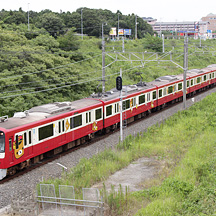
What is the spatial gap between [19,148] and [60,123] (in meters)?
3.08

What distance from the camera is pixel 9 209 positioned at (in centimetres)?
1087

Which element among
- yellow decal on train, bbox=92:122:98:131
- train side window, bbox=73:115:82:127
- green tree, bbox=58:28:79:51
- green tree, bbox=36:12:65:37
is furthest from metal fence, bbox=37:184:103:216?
green tree, bbox=36:12:65:37

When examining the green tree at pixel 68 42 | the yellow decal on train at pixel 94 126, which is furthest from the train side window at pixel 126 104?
the green tree at pixel 68 42

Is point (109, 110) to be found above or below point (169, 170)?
above

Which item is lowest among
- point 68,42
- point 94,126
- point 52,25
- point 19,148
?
point 94,126

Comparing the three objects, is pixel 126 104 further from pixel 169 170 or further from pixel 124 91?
pixel 169 170

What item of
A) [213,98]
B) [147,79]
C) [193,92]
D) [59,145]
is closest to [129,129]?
[59,145]

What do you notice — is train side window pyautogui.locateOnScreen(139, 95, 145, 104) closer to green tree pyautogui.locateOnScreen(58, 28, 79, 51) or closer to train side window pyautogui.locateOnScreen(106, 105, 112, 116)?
train side window pyautogui.locateOnScreen(106, 105, 112, 116)

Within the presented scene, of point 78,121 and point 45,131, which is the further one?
point 78,121

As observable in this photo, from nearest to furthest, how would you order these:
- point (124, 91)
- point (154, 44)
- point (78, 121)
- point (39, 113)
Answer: point (39, 113) < point (78, 121) < point (124, 91) < point (154, 44)

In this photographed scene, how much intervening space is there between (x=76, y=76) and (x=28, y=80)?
18.9 feet

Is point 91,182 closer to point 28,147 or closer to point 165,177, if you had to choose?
point 165,177

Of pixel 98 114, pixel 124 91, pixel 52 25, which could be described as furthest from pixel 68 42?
pixel 98 114

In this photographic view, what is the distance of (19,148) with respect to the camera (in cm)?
1397
